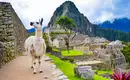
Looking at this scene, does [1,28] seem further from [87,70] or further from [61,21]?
[61,21]

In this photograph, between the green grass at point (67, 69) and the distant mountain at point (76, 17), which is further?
the distant mountain at point (76, 17)

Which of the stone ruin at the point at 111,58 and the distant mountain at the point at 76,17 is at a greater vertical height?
the distant mountain at the point at 76,17

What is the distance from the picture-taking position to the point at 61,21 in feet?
238

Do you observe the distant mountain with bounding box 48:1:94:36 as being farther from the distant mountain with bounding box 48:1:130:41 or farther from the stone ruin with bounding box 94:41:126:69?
the stone ruin with bounding box 94:41:126:69

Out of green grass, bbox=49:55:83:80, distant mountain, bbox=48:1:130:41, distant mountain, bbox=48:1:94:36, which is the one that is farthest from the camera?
distant mountain, bbox=48:1:94:36

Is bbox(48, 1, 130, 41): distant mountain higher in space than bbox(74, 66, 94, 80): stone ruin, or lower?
higher

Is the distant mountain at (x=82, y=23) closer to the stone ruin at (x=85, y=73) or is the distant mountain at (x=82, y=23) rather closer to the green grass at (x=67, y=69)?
the green grass at (x=67, y=69)

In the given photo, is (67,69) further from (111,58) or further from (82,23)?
(82,23)

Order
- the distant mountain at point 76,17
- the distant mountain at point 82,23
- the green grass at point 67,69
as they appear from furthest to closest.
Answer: the distant mountain at point 76,17 → the distant mountain at point 82,23 → the green grass at point 67,69

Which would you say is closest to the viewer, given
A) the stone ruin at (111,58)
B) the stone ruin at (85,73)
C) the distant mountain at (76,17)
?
the stone ruin at (85,73)

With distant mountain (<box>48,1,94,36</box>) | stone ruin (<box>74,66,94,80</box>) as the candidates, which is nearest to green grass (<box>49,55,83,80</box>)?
stone ruin (<box>74,66,94,80</box>)

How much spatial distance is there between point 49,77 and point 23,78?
857mm

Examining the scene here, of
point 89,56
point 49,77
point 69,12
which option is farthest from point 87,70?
point 69,12

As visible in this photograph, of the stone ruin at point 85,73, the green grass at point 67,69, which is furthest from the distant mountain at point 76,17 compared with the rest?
the stone ruin at point 85,73
